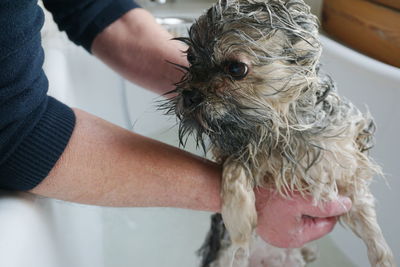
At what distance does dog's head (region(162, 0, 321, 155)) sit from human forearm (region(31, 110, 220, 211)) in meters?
0.12

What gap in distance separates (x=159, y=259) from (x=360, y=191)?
880 mm

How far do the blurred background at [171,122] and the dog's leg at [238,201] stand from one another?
213 mm

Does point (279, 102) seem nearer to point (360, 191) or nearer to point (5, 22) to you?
point (360, 191)

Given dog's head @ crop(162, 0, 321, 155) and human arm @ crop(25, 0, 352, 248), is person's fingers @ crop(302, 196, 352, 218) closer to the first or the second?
human arm @ crop(25, 0, 352, 248)

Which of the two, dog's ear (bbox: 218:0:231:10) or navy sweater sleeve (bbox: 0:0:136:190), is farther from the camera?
dog's ear (bbox: 218:0:231:10)

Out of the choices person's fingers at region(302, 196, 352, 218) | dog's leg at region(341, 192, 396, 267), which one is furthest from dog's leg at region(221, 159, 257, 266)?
dog's leg at region(341, 192, 396, 267)

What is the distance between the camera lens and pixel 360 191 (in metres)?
1.07

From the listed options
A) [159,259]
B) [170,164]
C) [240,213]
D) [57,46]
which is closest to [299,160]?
[240,213]

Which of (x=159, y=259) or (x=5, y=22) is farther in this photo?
(x=159, y=259)

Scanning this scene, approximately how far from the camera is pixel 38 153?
86cm

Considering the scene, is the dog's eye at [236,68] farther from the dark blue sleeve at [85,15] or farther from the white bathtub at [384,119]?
the white bathtub at [384,119]

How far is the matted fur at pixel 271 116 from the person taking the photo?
0.84 m

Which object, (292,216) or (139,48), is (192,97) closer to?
(292,216)

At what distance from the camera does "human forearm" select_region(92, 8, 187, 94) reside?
1.31 meters
